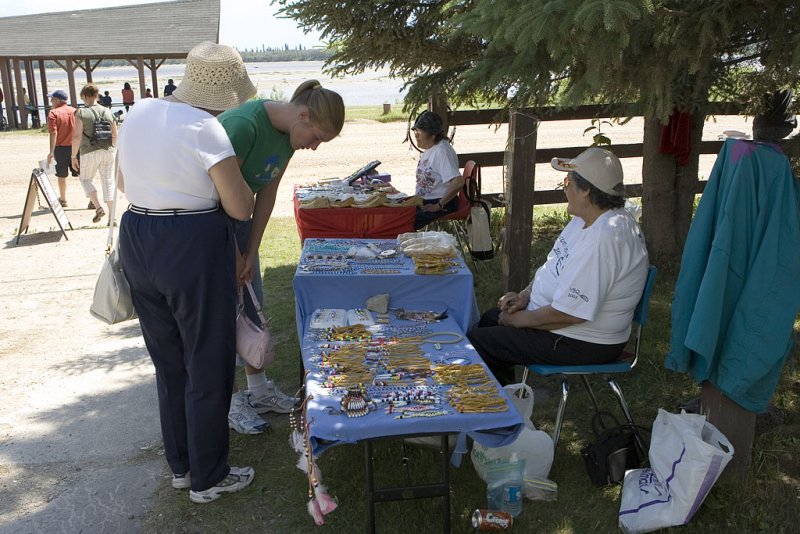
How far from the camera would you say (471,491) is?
3.48 metres

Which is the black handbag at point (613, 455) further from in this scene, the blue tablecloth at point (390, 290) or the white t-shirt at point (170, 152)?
the white t-shirt at point (170, 152)

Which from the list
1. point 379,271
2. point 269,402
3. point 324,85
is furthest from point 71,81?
point 379,271

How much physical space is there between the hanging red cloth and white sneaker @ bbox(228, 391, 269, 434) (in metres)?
4.41

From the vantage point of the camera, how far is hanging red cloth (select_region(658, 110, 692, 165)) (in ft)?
21.2

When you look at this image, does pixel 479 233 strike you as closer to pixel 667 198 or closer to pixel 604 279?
pixel 667 198

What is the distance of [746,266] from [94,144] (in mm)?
8820

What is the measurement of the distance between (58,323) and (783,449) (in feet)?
17.4

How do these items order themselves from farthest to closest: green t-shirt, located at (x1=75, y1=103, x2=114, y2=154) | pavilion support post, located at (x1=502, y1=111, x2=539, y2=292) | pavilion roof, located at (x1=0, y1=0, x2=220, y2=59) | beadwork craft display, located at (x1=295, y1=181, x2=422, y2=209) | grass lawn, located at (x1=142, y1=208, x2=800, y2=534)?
pavilion roof, located at (x1=0, y1=0, x2=220, y2=59)
green t-shirt, located at (x1=75, y1=103, x2=114, y2=154)
beadwork craft display, located at (x1=295, y1=181, x2=422, y2=209)
pavilion support post, located at (x1=502, y1=111, x2=539, y2=292)
grass lawn, located at (x1=142, y1=208, x2=800, y2=534)

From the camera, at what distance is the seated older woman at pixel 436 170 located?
6.70m

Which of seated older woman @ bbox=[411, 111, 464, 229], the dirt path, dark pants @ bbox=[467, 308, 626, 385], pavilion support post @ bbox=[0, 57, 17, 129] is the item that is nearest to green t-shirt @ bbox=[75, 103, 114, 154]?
the dirt path

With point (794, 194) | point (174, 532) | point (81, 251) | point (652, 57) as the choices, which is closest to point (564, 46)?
point (652, 57)

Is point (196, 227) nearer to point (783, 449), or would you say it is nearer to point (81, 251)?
point (783, 449)

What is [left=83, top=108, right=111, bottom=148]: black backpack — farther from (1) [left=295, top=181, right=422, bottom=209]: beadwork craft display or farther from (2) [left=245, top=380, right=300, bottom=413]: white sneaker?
(2) [left=245, top=380, right=300, bottom=413]: white sneaker

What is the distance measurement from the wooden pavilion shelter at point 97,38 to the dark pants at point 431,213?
1908 centimetres
